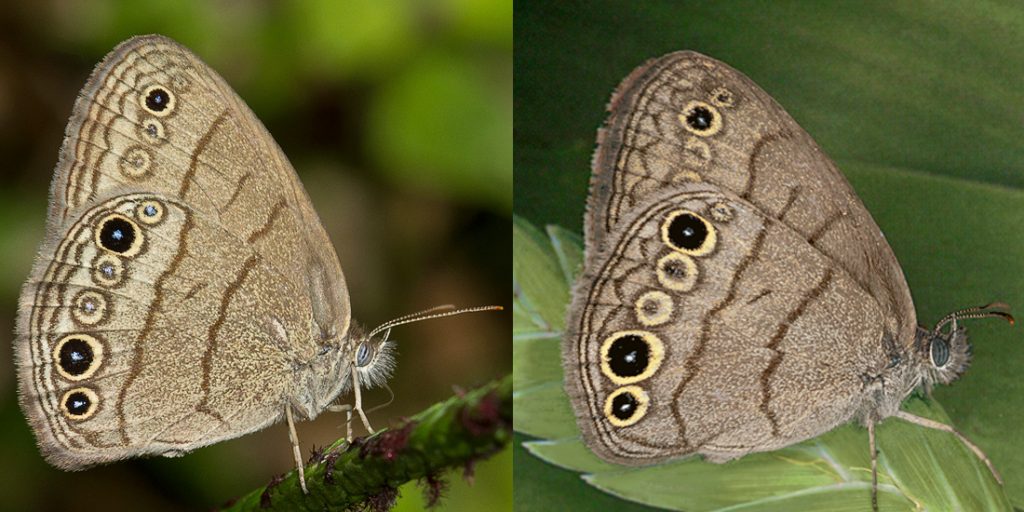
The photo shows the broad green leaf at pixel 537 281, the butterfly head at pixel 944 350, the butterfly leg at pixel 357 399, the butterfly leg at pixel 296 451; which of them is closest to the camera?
the butterfly leg at pixel 296 451

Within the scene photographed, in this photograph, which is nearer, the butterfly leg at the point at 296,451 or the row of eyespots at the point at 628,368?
the butterfly leg at the point at 296,451

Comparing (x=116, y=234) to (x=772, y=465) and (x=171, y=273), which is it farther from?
(x=772, y=465)

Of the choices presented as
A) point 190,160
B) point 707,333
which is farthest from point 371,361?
point 707,333

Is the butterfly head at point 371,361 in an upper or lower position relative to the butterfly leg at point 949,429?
upper

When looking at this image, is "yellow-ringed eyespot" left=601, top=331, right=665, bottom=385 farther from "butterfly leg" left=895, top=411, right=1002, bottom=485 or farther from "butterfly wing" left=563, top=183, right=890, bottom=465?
"butterfly leg" left=895, top=411, right=1002, bottom=485

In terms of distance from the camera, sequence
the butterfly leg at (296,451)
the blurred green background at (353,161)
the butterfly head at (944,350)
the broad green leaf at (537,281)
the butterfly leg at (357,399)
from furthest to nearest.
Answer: the blurred green background at (353,161)
the butterfly leg at (357,399)
the broad green leaf at (537,281)
the butterfly head at (944,350)
the butterfly leg at (296,451)

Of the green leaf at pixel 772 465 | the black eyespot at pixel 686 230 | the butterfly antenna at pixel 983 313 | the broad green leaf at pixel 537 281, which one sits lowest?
the green leaf at pixel 772 465

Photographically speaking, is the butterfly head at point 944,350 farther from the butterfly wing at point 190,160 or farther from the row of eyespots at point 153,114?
the row of eyespots at point 153,114

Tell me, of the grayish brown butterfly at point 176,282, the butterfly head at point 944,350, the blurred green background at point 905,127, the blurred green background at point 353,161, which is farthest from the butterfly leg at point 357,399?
the butterfly head at point 944,350

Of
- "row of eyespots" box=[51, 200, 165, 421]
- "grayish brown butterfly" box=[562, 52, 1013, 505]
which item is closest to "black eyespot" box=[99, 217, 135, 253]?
"row of eyespots" box=[51, 200, 165, 421]
